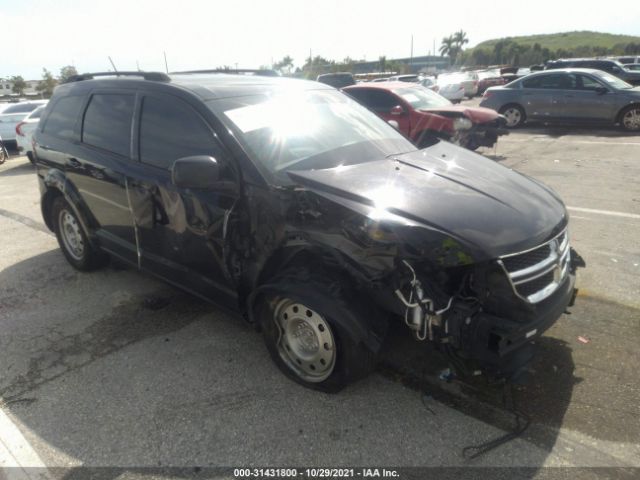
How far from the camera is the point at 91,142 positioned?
13.2ft

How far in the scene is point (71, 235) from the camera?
15.8ft

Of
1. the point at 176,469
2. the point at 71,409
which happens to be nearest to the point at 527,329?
the point at 176,469

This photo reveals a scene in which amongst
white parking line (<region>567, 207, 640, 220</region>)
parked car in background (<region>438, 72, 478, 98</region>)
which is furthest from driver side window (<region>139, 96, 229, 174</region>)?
parked car in background (<region>438, 72, 478, 98</region>)

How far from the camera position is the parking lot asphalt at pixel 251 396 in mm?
2434

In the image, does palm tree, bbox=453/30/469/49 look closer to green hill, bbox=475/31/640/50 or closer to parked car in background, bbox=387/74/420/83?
green hill, bbox=475/31/640/50

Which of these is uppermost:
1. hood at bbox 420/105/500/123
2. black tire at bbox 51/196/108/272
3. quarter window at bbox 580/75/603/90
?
quarter window at bbox 580/75/603/90

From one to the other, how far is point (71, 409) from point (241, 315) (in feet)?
3.70

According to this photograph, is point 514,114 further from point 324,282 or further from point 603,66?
point 324,282

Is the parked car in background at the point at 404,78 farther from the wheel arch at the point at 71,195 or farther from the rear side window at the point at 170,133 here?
the rear side window at the point at 170,133

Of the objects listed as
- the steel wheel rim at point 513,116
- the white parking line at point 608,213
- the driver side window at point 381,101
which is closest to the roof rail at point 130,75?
the white parking line at point 608,213

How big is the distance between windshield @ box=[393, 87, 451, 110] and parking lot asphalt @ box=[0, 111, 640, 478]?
608 cm

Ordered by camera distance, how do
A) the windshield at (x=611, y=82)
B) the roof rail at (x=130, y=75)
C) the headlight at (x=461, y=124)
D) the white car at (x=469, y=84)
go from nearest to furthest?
1. the roof rail at (x=130, y=75)
2. the headlight at (x=461, y=124)
3. the windshield at (x=611, y=82)
4. the white car at (x=469, y=84)

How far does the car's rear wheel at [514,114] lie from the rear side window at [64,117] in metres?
12.1

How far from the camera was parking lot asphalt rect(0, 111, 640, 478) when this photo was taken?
243 cm
